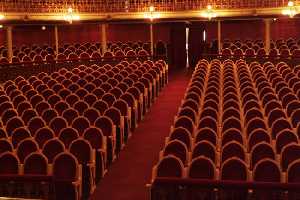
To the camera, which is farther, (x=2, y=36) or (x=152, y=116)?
(x=2, y=36)

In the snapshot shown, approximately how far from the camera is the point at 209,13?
23.1 meters

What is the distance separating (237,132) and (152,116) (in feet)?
18.0

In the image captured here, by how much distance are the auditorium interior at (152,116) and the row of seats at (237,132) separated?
2 centimetres

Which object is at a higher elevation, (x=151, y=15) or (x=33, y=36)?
(x=151, y=15)

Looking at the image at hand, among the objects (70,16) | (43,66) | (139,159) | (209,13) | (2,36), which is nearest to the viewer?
(139,159)

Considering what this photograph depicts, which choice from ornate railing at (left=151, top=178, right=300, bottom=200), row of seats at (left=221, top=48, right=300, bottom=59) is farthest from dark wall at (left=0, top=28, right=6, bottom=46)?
ornate railing at (left=151, top=178, right=300, bottom=200)

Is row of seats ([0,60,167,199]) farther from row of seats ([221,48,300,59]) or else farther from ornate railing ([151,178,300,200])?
row of seats ([221,48,300,59])

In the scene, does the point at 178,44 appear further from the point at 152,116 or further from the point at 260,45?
the point at 152,116

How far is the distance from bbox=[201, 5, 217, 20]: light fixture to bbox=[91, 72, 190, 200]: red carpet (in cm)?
806

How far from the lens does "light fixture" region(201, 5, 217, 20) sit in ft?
75.9

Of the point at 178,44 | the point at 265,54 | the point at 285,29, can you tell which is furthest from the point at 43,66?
the point at 285,29

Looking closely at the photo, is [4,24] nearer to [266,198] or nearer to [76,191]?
[76,191]

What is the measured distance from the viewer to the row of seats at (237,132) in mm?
7148

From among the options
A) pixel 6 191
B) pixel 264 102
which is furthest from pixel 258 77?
pixel 6 191
